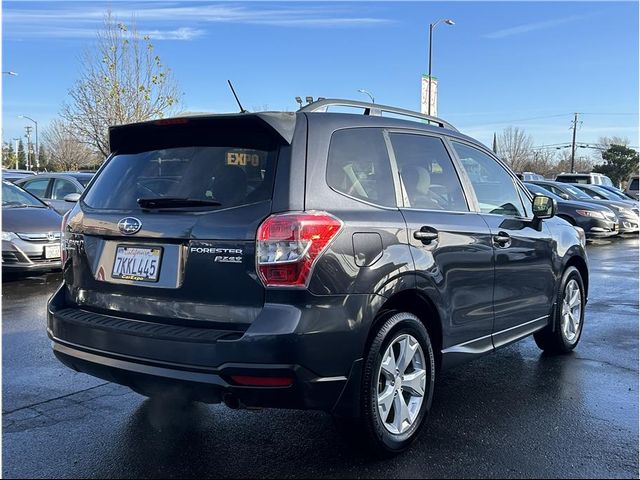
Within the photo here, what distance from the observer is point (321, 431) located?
366 cm

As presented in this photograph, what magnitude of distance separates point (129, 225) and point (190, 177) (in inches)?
16.0

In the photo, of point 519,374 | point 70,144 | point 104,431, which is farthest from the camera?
point 70,144

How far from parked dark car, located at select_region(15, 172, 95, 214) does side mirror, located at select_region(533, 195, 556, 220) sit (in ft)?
31.8

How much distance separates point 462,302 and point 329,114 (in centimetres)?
146

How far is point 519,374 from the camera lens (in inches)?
192

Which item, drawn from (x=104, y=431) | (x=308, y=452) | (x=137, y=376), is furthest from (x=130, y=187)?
(x=308, y=452)

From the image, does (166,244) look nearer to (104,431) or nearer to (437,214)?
(104,431)

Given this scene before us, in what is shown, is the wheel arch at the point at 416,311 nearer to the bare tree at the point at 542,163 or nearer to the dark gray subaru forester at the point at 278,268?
the dark gray subaru forester at the point at 278,268

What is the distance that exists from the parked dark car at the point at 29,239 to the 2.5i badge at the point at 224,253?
21.0ft

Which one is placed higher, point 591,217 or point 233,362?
point 233,362

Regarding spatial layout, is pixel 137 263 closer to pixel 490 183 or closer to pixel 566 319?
pixel 490 183

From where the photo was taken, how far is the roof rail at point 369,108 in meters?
3.43

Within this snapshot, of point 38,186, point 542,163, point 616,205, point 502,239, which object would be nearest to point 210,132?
point 502,239

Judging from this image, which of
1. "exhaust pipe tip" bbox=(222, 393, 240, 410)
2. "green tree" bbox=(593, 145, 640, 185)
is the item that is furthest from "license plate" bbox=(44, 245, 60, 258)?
"green tree" bbox=(593, 145, 640, 185)
